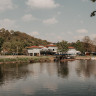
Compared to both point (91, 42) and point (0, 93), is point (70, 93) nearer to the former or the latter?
point (0, 93)

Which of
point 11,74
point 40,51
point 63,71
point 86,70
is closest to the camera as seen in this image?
point 11,74

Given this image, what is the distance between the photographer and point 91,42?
482 feet

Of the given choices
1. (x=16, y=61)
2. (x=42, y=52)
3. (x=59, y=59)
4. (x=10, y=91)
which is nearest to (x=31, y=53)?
(x=42, y=52)

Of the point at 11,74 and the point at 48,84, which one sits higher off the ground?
the point at 11,74

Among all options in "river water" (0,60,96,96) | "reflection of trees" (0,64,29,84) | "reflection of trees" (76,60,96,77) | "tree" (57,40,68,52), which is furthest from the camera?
"tree" (57,40,68,52)

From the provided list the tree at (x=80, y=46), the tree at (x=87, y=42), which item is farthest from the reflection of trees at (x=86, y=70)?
the tree at (x=80, y=46)

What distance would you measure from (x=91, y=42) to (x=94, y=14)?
428 feet

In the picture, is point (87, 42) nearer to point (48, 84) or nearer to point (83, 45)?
point (83, 45)

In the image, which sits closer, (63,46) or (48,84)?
(48,84)

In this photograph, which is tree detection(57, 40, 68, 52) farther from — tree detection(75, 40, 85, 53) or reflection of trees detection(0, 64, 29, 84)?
reflection of trees detection(0, 64, 29, 84)

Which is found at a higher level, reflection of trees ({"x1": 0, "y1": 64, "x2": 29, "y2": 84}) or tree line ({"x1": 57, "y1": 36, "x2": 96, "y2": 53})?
tree line ({"x1": 57, "y1": 36, "x2": 96, "y2": 53})

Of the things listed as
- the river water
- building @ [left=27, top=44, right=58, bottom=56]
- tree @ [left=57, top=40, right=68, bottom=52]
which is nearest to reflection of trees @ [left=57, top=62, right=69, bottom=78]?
the river water

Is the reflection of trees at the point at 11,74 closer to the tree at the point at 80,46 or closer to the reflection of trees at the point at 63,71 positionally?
the reflection of trees at the point at 63,71

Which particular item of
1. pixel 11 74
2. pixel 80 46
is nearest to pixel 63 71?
pixel 11 74
